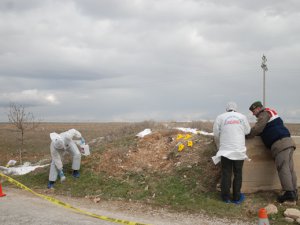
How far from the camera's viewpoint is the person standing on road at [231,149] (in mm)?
7723

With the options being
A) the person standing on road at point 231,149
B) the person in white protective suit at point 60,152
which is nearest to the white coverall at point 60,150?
the person in white protective suit at point 60,152

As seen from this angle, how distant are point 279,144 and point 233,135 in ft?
3.27

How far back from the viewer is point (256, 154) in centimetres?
848

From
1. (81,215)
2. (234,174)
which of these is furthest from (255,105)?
(81,215)

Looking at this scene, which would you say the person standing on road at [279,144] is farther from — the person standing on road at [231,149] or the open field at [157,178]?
the open field at [157,178]

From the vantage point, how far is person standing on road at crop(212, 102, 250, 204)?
7.72 m

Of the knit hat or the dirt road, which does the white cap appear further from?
the dirt road

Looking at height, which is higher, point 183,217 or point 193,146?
point 193,146

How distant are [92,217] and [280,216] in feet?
11.8

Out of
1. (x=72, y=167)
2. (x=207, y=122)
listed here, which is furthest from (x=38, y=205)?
(x=207, y=122)

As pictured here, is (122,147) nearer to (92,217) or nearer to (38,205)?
(38,205)

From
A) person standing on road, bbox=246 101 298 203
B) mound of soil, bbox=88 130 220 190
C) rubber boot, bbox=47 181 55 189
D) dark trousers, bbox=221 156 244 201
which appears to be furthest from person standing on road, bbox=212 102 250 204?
rubber boot, bbox=47 181 55 189

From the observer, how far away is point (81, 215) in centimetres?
740

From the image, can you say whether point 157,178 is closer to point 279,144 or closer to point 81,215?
point 81,215
